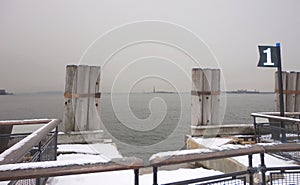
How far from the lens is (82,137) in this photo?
4.65 meters

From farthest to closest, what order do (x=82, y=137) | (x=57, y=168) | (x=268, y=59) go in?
(x=82, y=137) → (x=268, y=59) → (x=57, y=168)

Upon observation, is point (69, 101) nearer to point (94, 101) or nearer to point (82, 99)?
point (82, 99)

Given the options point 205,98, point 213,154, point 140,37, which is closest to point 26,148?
point 213,154

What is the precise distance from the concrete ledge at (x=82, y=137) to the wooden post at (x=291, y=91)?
4.80 metres

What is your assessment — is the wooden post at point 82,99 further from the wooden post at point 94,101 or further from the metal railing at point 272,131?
the metal railing at point 272,131

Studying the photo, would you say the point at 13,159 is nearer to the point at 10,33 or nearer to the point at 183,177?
the point at 183,177

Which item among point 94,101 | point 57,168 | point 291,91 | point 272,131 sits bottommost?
point 272,131

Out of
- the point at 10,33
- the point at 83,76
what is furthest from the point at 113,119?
the point at 10,33

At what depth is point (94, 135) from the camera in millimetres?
4750

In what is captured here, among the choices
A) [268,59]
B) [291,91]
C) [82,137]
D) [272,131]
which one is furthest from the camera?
[291,91]

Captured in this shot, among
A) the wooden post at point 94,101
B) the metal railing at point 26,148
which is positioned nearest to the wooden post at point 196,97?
the wooden post at point 94,101

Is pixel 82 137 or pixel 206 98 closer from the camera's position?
pixel 82 137

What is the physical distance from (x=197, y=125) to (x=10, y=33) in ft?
20.7

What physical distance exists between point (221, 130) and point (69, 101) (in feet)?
11.9
